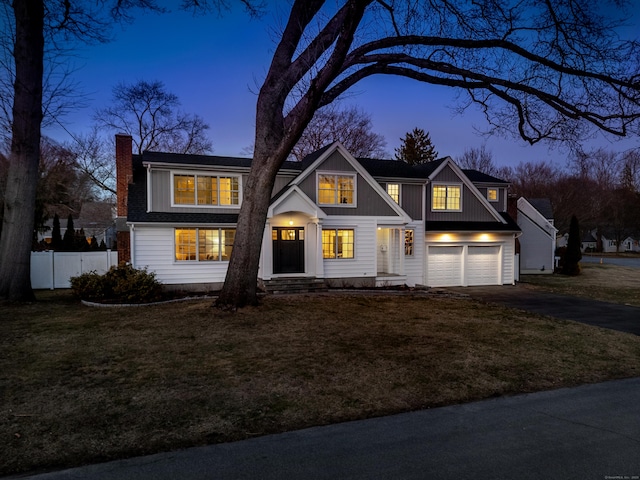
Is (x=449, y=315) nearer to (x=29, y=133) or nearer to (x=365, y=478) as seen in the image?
(x=365, y=478)

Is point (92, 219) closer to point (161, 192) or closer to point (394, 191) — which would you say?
point (161, 192)

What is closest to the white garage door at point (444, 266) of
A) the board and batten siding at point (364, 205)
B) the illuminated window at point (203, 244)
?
the board and batten siding at point (364, 205)

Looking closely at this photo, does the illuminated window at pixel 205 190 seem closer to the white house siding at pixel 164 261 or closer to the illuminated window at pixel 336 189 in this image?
the white house siding at pixel 164 261

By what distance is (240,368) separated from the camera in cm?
684

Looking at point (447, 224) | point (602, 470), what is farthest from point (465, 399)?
point (447, 224)

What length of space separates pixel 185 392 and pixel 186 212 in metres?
12.0

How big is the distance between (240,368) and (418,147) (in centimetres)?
4094

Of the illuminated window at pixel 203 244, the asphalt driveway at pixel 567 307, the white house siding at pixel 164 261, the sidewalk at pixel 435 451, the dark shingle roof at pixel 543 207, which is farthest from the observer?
the dark shingle roof at pixel 543 207

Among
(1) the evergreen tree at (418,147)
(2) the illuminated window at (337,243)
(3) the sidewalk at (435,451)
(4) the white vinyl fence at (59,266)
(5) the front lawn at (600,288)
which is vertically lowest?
(5) the front lawn at (600,288)

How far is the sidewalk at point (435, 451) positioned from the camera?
363 centimetres

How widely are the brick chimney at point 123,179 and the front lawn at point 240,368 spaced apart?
20.5 feet

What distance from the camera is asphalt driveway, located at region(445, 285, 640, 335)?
11.7m

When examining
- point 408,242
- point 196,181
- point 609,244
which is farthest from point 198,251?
point 609,244

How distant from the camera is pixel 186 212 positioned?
16750mm
